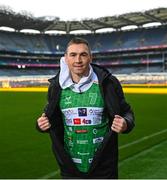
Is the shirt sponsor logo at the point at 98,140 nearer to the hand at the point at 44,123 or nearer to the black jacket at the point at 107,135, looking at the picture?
the black jacket at the point at 107,135

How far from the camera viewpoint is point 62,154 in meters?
3.66

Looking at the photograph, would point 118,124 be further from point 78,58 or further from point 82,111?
point 78,58

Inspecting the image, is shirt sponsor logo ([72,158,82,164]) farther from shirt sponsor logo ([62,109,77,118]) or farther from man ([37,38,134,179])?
shirt sponsor logo ([62,109,77,118])

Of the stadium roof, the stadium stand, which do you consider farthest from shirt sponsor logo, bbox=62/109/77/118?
the stadium stand

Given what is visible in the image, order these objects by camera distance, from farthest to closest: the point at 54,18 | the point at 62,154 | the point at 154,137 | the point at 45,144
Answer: the point at 54,18, the point at 154,137, the point at 45,144, the point at 62,154

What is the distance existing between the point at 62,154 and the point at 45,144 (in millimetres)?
7850

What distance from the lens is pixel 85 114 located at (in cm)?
364

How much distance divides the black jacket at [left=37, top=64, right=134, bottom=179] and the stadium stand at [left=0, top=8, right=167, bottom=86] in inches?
3400

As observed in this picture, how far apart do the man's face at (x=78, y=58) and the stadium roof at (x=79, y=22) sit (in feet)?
277

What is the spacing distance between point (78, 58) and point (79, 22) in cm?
10255

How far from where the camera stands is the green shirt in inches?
143

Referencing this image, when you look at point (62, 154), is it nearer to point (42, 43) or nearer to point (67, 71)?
point (67, 71)

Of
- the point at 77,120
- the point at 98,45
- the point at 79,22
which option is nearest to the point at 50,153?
the point at 77,120

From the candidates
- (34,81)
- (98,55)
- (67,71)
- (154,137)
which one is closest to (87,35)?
(98,55)
